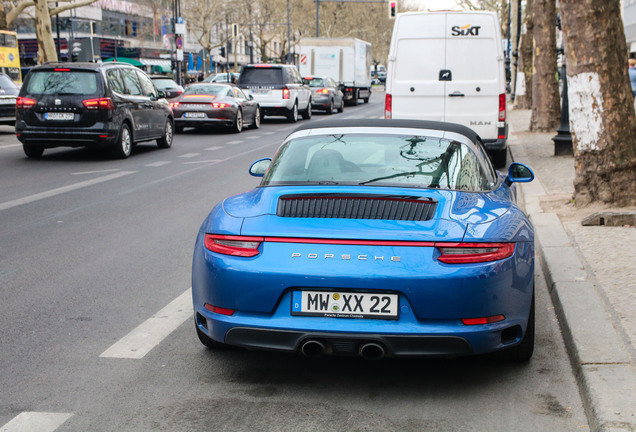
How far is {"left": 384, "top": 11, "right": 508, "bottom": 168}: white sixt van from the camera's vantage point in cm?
1465

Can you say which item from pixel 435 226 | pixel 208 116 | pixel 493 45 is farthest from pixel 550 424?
pixel 208 116

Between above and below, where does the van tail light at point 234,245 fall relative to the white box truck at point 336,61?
below

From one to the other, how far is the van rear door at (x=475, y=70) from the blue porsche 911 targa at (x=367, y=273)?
1046 centimetres

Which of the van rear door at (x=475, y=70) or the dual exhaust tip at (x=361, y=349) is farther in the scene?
the van rear door at (x=475, y=70)

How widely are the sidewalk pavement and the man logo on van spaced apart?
14.6 feet

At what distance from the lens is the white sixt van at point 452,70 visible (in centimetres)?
1465

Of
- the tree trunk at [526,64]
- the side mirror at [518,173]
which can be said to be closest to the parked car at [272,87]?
the tree trunk at [526,64]

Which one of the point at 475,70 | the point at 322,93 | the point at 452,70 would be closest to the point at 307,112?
the point at 322,93

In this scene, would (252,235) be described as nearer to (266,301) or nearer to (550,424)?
(266,301)

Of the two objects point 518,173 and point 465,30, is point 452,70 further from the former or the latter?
point 518,173

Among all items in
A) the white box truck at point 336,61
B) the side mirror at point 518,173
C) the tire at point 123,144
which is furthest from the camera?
the white box truck at point 336,61

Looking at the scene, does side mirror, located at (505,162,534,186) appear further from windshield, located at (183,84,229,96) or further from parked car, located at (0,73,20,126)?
parked car, located at (0,73,20,126)

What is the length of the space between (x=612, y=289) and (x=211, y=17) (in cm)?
7281

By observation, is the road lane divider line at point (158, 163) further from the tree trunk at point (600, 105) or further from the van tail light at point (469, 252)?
the van tail light at point (469, 252)
